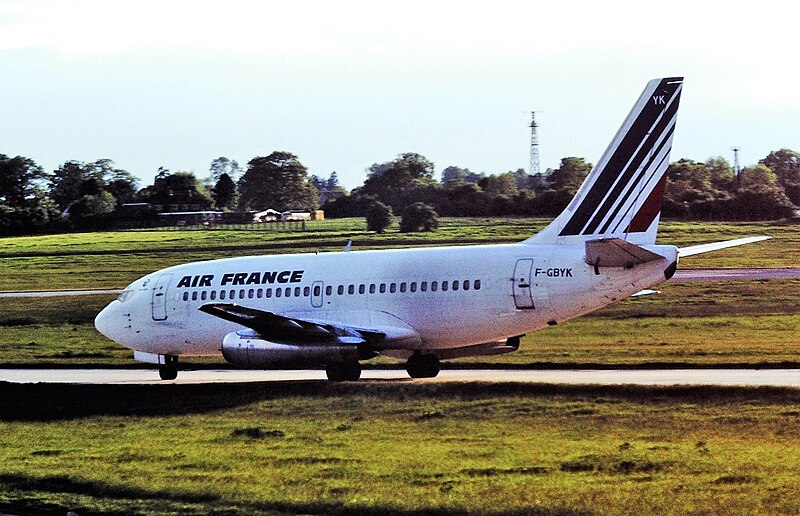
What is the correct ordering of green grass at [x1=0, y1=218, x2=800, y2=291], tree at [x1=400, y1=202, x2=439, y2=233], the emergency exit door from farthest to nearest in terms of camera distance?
tree at [x1=400, y1=202, x2=439, y2=233], green grass at [x1=0, y1=218, x2=800, y2=291], the emergency exit door

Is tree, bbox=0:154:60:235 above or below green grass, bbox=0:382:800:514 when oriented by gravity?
above

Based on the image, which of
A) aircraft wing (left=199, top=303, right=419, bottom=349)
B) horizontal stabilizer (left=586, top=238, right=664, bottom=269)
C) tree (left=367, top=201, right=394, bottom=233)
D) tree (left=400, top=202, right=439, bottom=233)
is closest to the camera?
horizontal stabilizer (left=586, top=238, right=664, bottom=269)

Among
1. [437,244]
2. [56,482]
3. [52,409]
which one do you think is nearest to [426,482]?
[56,482]

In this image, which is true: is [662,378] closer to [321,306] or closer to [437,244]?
[321,306]

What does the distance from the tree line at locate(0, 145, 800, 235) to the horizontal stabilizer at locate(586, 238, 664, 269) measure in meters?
41.3

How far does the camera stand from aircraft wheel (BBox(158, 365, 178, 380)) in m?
43.0

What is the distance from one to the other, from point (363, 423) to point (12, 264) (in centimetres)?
5797

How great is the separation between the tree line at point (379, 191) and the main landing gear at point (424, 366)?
37.8 metres

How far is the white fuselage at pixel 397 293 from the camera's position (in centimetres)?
3422

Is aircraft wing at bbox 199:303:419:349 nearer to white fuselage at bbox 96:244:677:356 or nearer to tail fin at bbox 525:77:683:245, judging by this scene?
white fuselage at bbox 96:244:677:356

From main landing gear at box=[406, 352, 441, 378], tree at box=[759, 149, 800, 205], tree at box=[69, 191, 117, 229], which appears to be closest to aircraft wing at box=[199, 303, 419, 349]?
main landing gear at box=[406, 352, 441, 378]

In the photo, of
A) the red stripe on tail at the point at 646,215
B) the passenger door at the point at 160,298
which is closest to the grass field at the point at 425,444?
the red stripe on tail at the point at 646,215

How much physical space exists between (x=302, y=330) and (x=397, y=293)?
10.4 feet

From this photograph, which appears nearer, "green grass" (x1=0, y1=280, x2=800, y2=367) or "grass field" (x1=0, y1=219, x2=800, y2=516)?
"grass field" (x1=0, y1=219, x2=800, y2=516)
